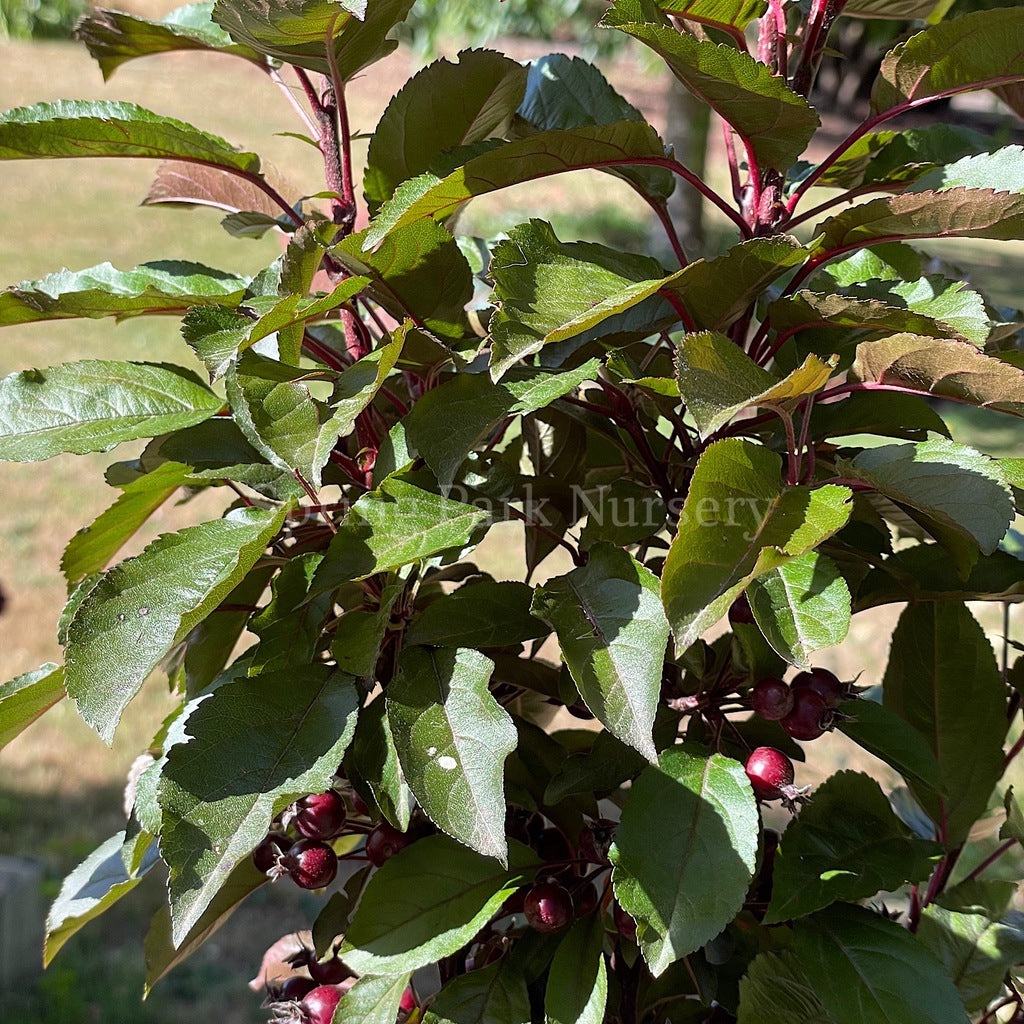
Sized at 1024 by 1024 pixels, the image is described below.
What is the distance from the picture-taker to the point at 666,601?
56cm

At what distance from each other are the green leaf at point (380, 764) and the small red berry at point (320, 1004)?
20 centimetres

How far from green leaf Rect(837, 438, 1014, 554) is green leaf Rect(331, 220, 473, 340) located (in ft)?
0.87

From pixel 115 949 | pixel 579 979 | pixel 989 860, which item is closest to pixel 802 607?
pixel 579 979

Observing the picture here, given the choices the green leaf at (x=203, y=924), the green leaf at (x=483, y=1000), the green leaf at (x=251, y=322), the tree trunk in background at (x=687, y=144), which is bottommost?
the tree trunk in background at (x=687, y=144)

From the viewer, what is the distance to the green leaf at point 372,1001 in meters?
0.72

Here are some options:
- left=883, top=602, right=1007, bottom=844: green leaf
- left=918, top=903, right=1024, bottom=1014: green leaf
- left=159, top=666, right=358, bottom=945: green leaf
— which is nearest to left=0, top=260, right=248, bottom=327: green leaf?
left=159, top=666, right=358, bottom=945: green leaf

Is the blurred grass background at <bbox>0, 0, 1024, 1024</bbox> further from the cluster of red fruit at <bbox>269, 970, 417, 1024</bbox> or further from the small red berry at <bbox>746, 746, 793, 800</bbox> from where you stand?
the cluster of red fruit at <bbox>269, 970, 417, 1024</bbox>

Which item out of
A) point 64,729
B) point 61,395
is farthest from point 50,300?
point 64,729

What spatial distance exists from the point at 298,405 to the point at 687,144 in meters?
3.99

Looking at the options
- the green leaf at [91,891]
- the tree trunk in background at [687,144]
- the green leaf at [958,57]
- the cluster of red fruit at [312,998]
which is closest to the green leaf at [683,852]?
the cluster of red fruit at [312,998]

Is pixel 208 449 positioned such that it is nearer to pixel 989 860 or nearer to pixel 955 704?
pixel 955 704

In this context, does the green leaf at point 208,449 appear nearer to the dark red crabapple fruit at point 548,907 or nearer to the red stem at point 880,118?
the dark red crabapple fruit at point 548,907

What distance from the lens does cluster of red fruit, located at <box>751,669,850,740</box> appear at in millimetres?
693

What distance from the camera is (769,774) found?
27.4 inches
